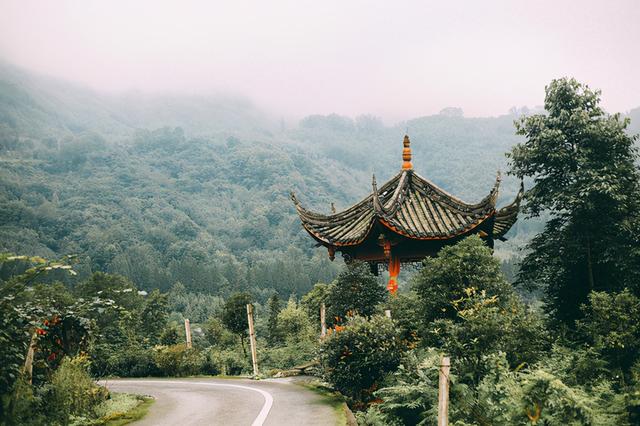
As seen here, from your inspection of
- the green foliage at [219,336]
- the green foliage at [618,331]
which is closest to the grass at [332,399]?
the green foliage at [618,331]

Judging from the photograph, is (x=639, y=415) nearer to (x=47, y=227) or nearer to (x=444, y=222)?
(x=444, y=222)

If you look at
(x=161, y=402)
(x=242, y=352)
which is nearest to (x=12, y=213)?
(x=242, y=352)


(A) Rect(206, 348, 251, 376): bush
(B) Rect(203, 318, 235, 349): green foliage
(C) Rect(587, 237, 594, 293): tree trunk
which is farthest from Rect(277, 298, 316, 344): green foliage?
(C) Rect(587, 237, 594, 293): tree trunk

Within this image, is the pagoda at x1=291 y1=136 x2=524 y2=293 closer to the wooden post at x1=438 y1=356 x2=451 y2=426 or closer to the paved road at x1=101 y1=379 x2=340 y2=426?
the paved road at x1=101 y1=379 x2=340 y2=426

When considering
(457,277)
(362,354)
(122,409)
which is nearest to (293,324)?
(362,354)

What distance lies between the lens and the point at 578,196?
623 inches

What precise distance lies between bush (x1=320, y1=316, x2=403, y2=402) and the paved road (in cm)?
87

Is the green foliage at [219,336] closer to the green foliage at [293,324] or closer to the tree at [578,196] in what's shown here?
the green foliage at [293,324]

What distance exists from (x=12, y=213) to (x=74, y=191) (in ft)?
107

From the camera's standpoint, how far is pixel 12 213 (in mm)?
146000

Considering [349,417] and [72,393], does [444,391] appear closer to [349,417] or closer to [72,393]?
[349,417]

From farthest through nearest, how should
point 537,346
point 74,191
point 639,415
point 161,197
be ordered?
point 161,197 < point 74,191 < point 537,346 < point 639,415

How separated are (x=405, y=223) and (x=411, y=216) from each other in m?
0.56

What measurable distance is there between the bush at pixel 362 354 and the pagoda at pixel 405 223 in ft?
11.5
